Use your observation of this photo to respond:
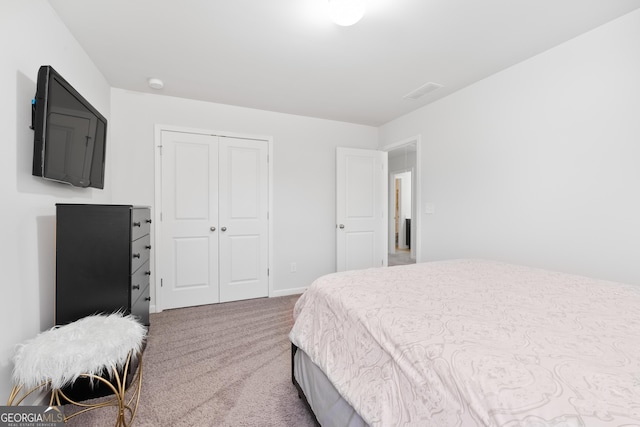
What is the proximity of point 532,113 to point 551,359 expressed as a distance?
224 cm

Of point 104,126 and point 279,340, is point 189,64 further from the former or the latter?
point 279,340

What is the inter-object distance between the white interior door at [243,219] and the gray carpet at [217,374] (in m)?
0.51

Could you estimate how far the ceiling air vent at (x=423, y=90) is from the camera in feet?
9.02

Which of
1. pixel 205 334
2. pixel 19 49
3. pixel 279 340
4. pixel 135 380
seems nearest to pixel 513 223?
pixel 279 340

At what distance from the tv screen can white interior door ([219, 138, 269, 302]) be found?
4.27 ft

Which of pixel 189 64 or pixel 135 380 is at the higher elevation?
pixel 189 64

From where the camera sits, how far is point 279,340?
2346 millimetres

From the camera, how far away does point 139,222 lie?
2072mm

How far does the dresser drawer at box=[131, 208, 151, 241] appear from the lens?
6.19 feet

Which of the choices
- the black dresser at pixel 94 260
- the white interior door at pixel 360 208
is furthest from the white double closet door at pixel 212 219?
the black dresser at pixel 94 260

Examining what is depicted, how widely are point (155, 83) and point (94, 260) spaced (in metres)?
1.87

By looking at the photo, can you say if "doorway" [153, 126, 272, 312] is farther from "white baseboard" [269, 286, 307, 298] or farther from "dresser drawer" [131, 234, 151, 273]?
"dresser drawer" [131, 234, 151, 273]

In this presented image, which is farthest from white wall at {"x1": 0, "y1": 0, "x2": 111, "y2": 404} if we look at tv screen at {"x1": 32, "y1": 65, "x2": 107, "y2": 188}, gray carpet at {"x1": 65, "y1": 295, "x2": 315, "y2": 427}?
gray carpet at {"x1": 65, "y1": 295, "x2": 315, "y2": 427}

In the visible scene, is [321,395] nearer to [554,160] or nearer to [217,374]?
[217,374]
